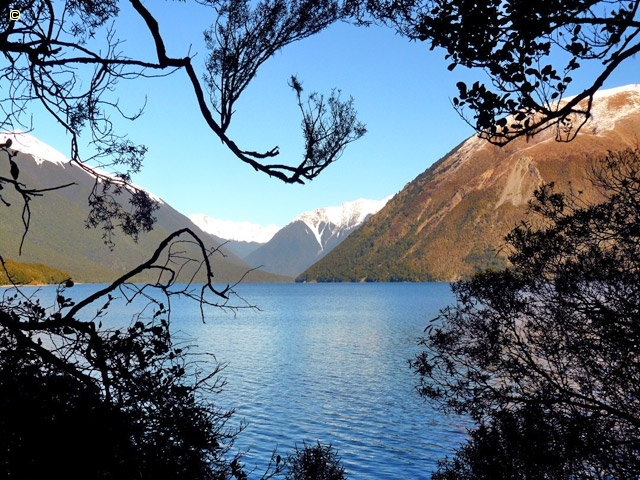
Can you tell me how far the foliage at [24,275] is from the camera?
4.77 m

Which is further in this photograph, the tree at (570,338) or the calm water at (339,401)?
the calm water at (339,401)

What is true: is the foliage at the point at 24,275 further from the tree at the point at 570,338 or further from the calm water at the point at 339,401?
the tree at the point at 570,338

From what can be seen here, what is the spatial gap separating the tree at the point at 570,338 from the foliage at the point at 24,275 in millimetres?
6505

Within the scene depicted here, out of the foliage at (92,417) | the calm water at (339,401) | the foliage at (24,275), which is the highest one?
the foliage at (24,275)

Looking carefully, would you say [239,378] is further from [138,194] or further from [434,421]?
[138,194]

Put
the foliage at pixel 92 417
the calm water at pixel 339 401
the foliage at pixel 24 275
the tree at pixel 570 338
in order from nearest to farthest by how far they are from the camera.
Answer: the foliage at pixel 92 417, the foliage at pixel 24 275, the tree at pixel 570 338, the calm water at pixel 339 401

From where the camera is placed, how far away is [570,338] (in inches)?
379

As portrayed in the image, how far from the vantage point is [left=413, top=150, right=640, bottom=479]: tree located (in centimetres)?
823

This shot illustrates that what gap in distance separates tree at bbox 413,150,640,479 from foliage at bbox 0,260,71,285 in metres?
6.51

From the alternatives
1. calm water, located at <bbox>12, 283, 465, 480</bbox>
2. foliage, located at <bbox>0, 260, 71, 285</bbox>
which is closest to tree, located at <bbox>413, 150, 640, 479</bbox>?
calm water, located at <bbox>12, 283, 465, 480</bbox>

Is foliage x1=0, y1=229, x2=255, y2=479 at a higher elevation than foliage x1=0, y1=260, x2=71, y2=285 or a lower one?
lower

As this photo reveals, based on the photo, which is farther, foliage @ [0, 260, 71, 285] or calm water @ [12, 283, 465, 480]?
calm water @ [12, 283, 465, 480]

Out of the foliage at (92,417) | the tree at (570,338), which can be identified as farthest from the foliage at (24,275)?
the tree at (570,338)

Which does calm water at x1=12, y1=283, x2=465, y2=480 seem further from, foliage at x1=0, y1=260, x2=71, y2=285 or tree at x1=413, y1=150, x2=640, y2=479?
tree at x1=413, y1=150, x2=640, y2=479
